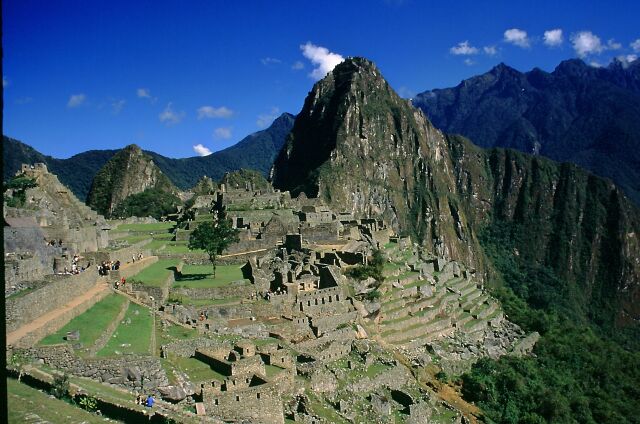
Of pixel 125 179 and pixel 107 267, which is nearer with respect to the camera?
pixel 107 267

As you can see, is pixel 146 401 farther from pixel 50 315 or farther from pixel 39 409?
pixel 50 315

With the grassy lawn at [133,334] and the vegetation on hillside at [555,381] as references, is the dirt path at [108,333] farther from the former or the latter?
the vegetation on hillside at [555,381]

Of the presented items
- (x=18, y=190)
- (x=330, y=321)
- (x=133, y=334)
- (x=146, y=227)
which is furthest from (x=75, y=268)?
(x=146, y=227)

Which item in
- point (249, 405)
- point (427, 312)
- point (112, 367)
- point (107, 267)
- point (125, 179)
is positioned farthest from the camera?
point (125, 179)

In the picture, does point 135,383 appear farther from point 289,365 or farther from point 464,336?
point 464,336

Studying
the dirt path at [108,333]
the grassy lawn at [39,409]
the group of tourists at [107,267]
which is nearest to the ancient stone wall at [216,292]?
the group of tourists at [107,267]

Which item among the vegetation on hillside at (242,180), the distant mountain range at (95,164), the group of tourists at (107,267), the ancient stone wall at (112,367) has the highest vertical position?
the distant mountain range at (95,164)
